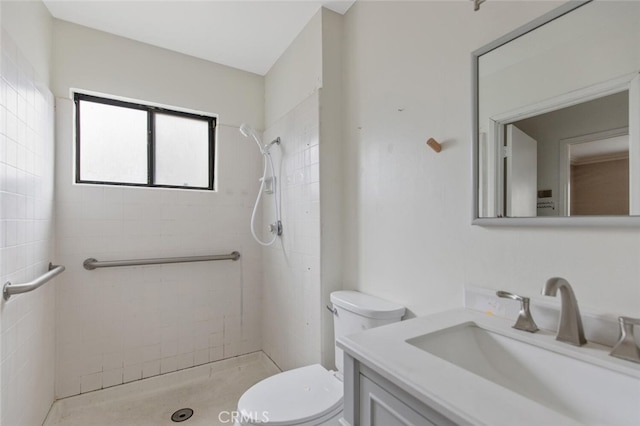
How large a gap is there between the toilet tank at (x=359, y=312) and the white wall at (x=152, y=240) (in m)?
1.10

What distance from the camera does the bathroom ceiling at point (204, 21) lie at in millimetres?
1646

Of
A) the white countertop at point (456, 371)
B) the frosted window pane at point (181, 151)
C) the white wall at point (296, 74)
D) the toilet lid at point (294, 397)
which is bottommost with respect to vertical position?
the toilet lid at point (294, 397)

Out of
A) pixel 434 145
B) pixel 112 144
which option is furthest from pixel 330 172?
pixel 112 144

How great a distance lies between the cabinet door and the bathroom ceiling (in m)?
1.83

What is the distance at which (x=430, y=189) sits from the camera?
117cm

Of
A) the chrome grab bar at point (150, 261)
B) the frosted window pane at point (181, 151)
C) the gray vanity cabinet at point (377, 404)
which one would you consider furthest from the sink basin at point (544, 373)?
the frosted window pane at point (181, 151)

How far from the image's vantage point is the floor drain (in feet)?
5.64

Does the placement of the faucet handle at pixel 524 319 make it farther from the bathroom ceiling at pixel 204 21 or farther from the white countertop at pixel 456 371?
the bathroom ceiling at pixel 204 21

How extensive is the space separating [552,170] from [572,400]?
1.93 ft

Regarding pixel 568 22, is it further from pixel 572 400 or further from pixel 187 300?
pixel 187 300

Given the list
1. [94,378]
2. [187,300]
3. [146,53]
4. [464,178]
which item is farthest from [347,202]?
[94,378]

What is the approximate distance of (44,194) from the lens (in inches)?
61.6

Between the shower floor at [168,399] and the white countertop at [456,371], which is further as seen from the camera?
the shower floor at [168,399]

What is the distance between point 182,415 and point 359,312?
1332 mm
